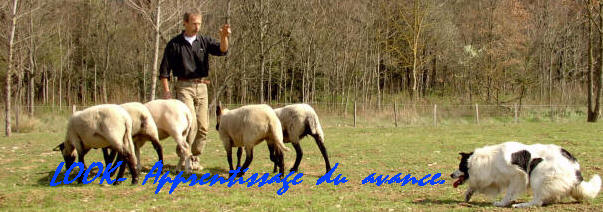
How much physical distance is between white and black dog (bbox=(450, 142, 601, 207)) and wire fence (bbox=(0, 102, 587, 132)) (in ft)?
69.1

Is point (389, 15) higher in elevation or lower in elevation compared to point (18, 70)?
higher

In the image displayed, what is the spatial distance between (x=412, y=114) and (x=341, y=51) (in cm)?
990

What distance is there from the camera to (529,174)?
640 centimetres

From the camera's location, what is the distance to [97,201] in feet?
22.2

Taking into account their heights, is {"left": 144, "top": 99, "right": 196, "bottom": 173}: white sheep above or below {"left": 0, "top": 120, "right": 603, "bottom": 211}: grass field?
above

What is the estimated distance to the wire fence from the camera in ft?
88.7

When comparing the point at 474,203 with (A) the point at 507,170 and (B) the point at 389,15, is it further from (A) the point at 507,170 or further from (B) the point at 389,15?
(B) the point at 389,15

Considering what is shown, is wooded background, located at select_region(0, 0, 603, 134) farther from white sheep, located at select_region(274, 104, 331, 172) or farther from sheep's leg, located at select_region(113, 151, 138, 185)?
sheep's leg, located at select_region(113, 151, 138, 185)

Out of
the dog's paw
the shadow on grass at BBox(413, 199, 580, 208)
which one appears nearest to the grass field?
the shadow on grass at BBox(413, 199, 580, 208)

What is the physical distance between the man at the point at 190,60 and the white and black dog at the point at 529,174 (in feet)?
16.0

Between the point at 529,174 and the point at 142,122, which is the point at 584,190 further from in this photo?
the point at 142,122

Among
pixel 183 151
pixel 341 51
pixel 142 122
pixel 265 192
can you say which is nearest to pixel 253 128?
pixel 183 151

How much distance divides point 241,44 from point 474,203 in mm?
24541

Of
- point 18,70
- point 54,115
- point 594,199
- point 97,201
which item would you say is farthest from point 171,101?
A: point 18,70
